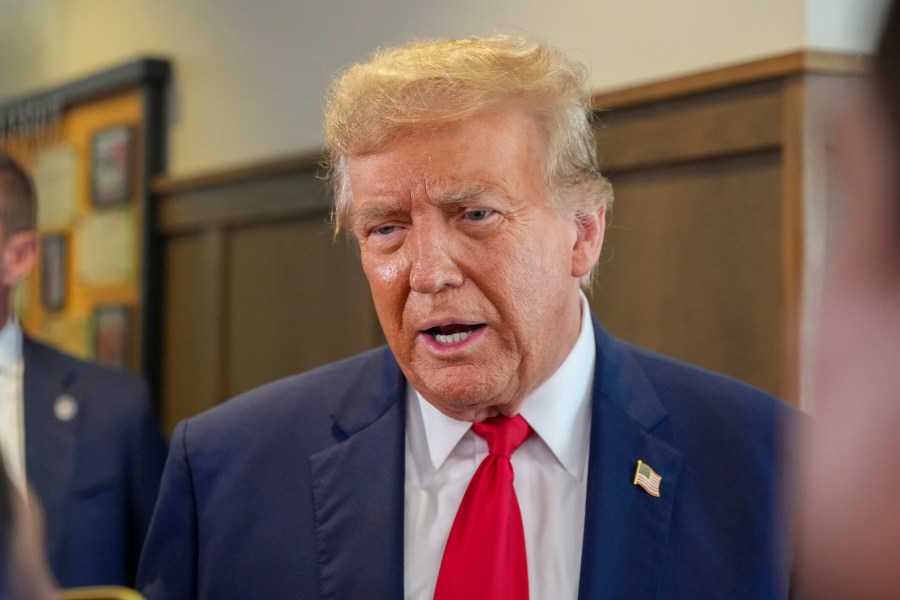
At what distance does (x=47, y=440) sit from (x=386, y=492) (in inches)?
64.5

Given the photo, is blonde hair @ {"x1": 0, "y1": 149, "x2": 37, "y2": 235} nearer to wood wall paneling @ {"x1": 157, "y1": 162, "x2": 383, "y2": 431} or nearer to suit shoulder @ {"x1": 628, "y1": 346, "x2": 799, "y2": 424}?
wood wall paneling @ {"x1": 157, "y1": 162, "x2": 383, "y2": 431}

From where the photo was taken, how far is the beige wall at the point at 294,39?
3254 mm

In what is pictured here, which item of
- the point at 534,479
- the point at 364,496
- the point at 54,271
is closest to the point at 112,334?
the point at 54,271

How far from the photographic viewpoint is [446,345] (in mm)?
1857

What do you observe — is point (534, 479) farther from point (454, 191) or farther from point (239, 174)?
point (239, 174)

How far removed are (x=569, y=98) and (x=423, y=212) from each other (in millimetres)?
324

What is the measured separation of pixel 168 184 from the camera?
18.8ft

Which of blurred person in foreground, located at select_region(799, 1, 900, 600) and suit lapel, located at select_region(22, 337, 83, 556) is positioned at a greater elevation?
blurred person in foreground, located at select_region(799, 1, 900, 600)

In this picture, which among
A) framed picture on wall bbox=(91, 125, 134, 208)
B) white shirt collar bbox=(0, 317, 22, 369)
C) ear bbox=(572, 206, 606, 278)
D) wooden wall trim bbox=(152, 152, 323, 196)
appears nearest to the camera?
ear bbox=(572, 206, 606, 278)

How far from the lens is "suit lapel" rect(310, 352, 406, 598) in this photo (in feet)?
6.05

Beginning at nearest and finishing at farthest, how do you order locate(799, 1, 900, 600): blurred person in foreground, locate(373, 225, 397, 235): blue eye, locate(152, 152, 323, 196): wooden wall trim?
1. locate(799, 1, 900, 600): blurred person in foreground
2. locate(373, 225, 397, 235): blue eye
3. locate(152, 152, 323, 196): wooden wall trim

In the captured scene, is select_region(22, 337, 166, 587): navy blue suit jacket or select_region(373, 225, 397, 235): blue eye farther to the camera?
select_region(22, 337, 166, 587): navy blue suit jacket

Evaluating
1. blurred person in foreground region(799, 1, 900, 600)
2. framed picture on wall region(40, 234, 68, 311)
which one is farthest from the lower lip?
framed picture on wall region(40, 234, 68, 311)

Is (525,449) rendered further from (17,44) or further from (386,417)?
(17,44)
